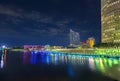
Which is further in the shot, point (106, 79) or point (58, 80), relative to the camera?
point (58, 80)

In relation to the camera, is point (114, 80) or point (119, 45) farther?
point (119, 45)

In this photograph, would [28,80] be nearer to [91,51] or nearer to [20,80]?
[20,80]

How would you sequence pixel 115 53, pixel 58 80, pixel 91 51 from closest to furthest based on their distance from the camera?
pixel 58 80, pixel 115 53, pixel 91 51

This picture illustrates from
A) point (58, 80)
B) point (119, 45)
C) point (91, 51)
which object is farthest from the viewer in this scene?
point (91, 51)

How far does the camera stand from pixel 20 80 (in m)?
65.0

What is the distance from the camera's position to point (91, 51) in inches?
7854

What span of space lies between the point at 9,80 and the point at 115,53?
4448 inches

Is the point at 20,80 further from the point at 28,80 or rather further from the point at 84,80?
the point at 84,80

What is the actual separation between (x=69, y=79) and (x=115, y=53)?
107 meters

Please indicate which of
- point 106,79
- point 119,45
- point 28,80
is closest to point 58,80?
point 28,80

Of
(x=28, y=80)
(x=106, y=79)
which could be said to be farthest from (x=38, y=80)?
(x=106, y=79)

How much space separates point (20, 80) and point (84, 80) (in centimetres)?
1761

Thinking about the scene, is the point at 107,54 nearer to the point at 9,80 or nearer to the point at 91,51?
the point at 91,51

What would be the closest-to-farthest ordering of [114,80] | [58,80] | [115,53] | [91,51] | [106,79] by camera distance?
[114,80] < [106,79] < [58,80] < [115,53] < [91,51]
